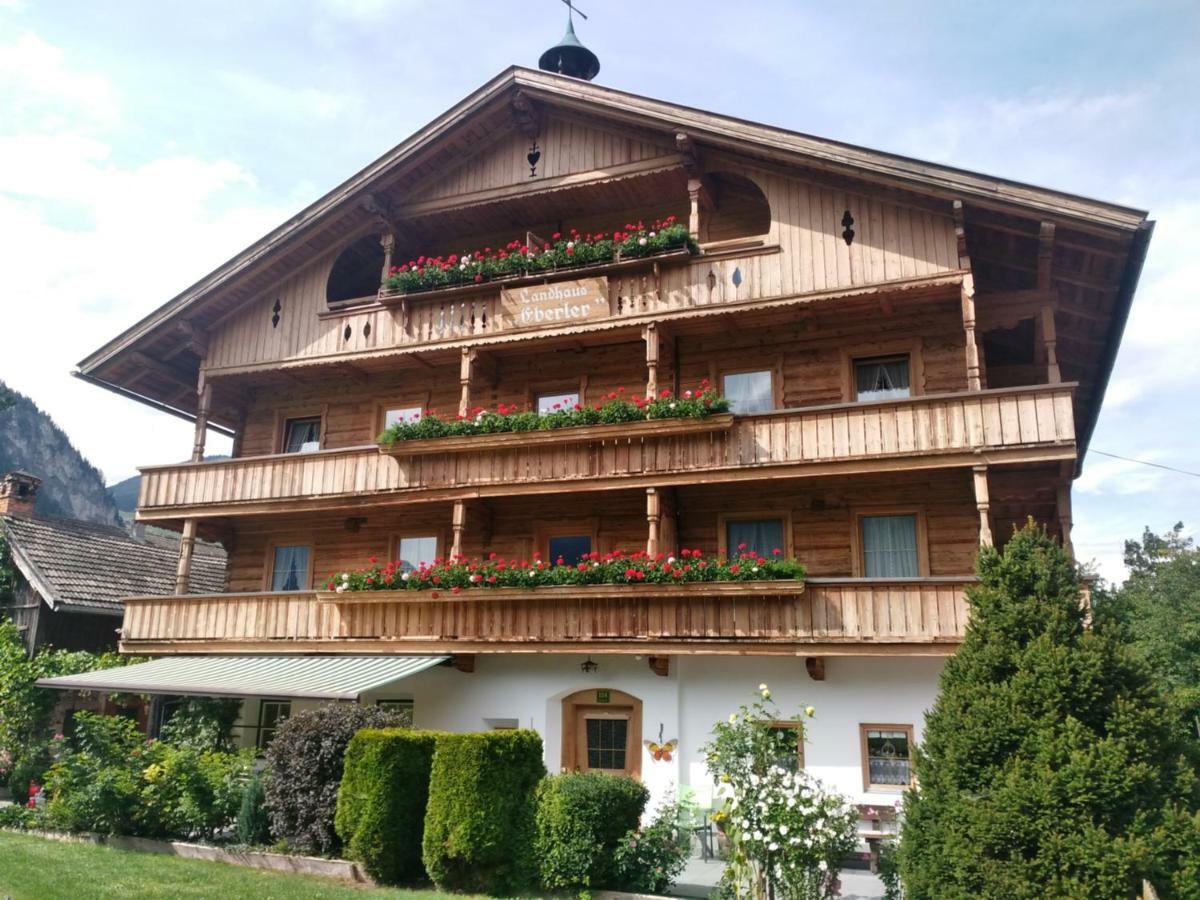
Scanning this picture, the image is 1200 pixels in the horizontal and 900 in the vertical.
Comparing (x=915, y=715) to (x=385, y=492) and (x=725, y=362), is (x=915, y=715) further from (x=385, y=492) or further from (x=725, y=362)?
(x=385, y=492)

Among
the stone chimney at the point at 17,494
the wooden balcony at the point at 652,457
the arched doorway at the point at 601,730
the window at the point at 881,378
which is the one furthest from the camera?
the stone chimney at the point at 17,494

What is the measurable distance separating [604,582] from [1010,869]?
916 cm

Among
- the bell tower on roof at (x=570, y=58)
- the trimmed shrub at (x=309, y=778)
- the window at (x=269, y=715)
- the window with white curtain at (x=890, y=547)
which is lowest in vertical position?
the trimmed shrub at (x=309, y=778)

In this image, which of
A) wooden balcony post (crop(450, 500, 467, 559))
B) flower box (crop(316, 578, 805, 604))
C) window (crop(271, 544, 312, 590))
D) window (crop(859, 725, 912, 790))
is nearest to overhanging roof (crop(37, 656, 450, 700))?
flower box (crop(316, 578, 805, 604))

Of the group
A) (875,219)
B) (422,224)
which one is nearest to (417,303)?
(422,224)

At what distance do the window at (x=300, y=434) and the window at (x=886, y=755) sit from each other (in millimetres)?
14250

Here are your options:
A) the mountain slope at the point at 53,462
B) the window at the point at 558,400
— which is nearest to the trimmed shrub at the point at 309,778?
the window at the point at 558,400

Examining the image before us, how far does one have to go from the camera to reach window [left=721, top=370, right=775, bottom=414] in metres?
19.1

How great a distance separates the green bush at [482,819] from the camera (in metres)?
11.8

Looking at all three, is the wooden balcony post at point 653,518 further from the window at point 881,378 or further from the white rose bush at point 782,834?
the white rose bush at point 782,834

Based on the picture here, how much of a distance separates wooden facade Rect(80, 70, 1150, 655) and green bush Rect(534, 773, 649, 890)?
4.76m

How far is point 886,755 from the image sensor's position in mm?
15852

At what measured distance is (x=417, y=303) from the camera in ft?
67.5

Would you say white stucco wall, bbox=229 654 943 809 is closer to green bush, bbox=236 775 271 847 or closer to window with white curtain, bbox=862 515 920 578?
window with white curtain, bbox=862 515 920 578
